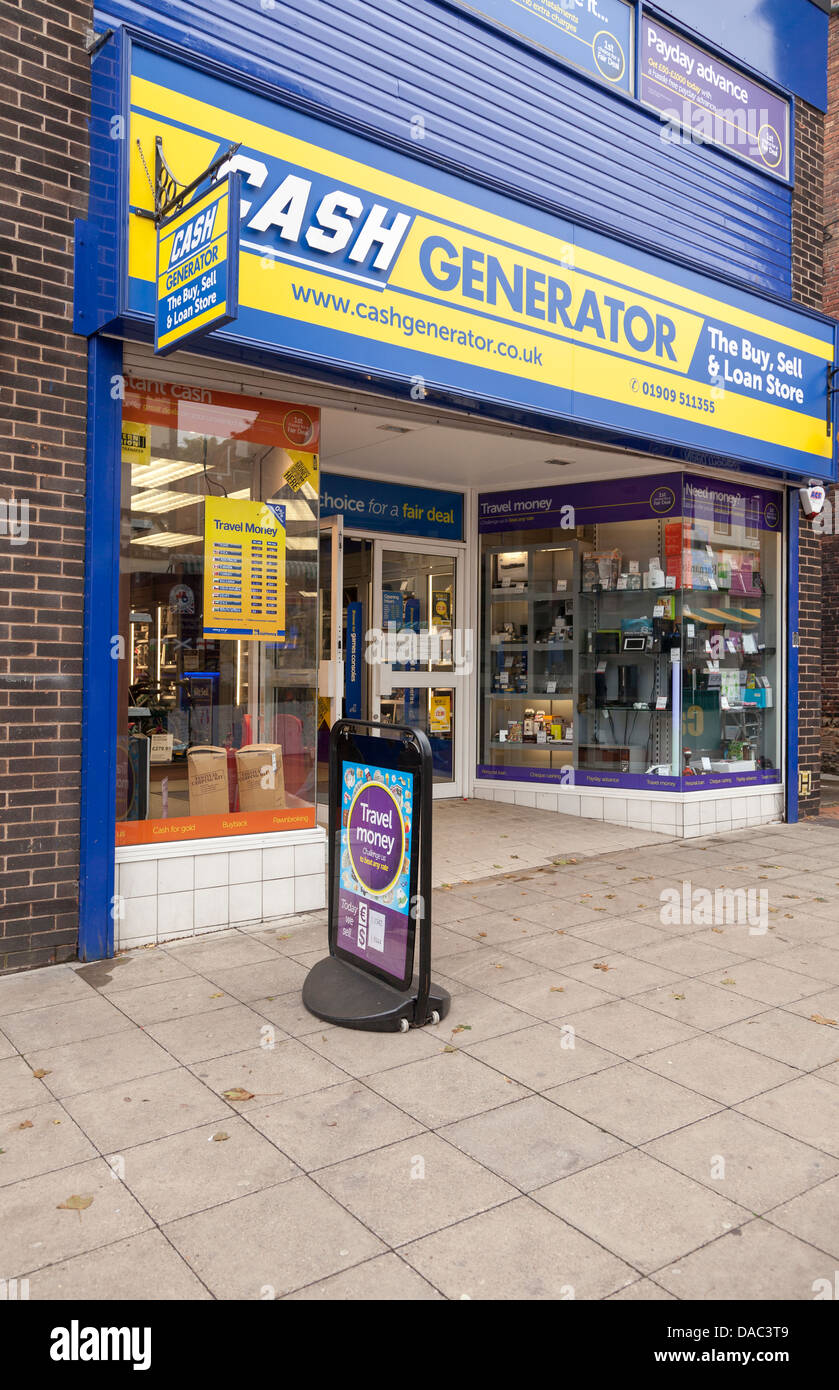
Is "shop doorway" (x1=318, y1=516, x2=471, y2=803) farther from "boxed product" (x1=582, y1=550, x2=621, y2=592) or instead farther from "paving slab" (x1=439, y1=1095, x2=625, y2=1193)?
"paving slab" (x1=439, y1=1095, x2=625, y2=1193)

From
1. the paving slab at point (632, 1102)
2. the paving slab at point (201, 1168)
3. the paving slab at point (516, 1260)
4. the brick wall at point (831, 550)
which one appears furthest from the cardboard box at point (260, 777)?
the brick wall at point (831, 550)

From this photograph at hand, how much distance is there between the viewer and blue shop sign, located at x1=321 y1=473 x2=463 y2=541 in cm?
883

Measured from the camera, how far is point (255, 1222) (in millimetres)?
2777

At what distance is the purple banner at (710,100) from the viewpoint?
27.5ft

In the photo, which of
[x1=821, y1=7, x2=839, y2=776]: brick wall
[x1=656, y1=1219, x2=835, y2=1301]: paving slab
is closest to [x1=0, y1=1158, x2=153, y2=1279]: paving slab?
[x1=656, y1=1219, x2=835, y2=1301]: paving slab

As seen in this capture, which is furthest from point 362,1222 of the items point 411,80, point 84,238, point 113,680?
point 411,80

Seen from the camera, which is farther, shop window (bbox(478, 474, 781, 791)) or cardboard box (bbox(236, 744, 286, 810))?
shop window (bbox(478, 474, 781, 791))

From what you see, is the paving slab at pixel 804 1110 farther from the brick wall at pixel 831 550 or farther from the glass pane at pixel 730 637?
the brick wall at pixel 831 550

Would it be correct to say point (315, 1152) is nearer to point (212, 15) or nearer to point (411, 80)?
point (212, 15)

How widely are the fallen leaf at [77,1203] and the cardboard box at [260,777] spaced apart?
299 cm

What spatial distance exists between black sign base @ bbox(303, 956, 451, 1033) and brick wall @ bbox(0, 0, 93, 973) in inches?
56.7

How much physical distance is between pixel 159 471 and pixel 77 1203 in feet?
12.4

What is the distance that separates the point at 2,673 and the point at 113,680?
0.55 m

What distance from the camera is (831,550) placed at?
13.8m
